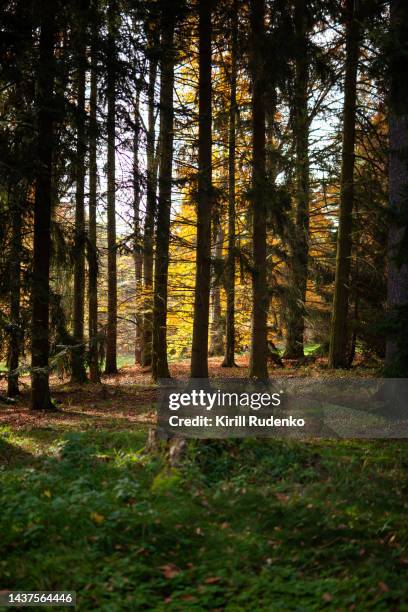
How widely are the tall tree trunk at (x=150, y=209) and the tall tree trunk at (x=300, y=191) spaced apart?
3041 mm

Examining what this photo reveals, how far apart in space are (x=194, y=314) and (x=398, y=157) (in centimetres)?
582

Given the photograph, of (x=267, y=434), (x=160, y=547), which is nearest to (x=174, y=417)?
(x=267, y=434)

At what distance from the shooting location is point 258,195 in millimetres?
11414

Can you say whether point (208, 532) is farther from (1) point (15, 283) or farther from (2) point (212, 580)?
(1) point (15, 283)

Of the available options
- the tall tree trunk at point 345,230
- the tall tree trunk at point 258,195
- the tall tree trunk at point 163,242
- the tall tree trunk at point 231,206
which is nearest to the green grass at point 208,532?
the tall tree trunk at point 258,195

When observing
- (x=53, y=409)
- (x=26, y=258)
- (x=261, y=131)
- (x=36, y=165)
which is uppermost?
(x=261, y=131)

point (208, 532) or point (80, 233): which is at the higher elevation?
point (80, 233)

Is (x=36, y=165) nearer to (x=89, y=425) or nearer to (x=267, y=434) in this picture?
(x=89, y=425)

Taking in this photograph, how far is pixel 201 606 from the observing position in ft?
12.9

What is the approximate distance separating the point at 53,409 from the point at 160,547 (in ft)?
24.9

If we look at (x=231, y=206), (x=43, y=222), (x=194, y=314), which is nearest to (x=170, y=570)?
(x=194, y=314)

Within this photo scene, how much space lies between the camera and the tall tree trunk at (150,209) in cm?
1202

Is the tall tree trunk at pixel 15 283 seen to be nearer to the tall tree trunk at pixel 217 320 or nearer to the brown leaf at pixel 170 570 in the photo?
the brown leaf at pixel 170 570

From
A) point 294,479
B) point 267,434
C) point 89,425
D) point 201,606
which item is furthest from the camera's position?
point 89,425
